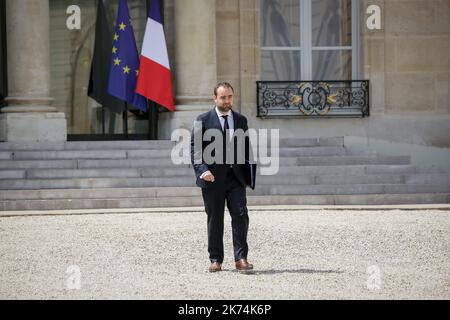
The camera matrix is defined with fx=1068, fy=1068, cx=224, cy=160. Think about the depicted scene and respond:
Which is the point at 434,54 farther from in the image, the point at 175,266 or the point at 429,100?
the point at 175,266

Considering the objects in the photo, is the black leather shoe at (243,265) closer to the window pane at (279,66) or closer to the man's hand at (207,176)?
the man's hand at (207,176)

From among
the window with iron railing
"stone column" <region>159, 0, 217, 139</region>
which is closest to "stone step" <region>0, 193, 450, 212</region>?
"stone column" <region>159, 0, 217, 139</region>

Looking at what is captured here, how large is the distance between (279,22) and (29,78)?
523cm

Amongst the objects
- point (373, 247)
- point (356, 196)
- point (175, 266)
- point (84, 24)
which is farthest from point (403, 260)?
point (84, 24)

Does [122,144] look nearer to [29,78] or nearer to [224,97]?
[29,78]

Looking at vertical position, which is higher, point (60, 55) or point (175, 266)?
point (60, 55)

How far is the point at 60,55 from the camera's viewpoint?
20.3m

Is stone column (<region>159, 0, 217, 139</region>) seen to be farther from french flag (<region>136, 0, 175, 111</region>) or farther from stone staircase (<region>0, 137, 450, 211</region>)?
stone staircase (<region>0, 137, 450, 211</region>)

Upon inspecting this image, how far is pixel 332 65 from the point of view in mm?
21000

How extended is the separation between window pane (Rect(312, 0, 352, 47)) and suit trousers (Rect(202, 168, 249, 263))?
11.4 m

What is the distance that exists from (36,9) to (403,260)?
9.82m

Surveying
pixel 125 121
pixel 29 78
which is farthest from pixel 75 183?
pixel 125 121

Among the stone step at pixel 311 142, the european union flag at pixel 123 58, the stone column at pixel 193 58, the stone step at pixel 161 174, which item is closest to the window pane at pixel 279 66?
the stone column at pixel 193 58

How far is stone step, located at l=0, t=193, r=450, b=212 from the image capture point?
15781 millimetres
